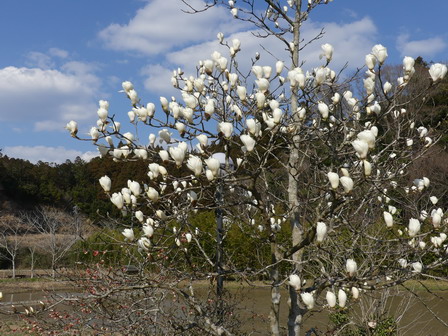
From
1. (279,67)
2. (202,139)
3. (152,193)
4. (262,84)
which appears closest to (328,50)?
(279,67)

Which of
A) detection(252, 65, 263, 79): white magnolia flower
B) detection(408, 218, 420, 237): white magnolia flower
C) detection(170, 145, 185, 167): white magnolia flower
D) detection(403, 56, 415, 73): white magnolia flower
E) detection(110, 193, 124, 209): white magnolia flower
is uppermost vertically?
detection(252, 65, 263, 79): white magnolia flower

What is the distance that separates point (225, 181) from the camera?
2258mm

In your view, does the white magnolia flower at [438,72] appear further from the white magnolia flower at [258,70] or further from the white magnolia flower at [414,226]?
the white magnolia flower at [258,70]

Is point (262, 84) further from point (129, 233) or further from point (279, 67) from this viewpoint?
point (129, 233)

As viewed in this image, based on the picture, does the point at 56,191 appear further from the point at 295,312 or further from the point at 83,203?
the point at 295,312

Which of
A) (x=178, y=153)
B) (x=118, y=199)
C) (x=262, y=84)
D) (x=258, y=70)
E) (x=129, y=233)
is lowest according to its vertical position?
(x=129, y=233)

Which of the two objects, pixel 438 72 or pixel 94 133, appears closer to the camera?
pixel 438 72

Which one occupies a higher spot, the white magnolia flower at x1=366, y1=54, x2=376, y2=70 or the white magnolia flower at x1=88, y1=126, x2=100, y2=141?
the white magnolia flower at x1=366, y1=54, x2=376, y2=70

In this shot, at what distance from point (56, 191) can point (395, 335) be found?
21482 millimetres

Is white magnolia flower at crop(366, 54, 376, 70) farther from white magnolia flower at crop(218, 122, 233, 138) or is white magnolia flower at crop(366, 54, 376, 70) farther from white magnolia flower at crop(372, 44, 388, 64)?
white magnolia flower at crop(218, 122, 233, 138)

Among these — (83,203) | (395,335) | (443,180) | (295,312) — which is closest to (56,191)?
(83,203)

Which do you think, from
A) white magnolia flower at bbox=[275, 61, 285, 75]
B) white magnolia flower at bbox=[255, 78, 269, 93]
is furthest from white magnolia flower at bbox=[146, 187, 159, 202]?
white magnolia flower at bbox=[275, 61, 285, 75]

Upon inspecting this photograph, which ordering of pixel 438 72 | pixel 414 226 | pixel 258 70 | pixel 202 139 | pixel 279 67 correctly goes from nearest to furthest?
pixel 414 226 → pixel 438 72 → pixel 202 139 → pixel 258 70 → pixel 279 67

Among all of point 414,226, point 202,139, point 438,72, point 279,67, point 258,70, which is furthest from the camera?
point 279,67
